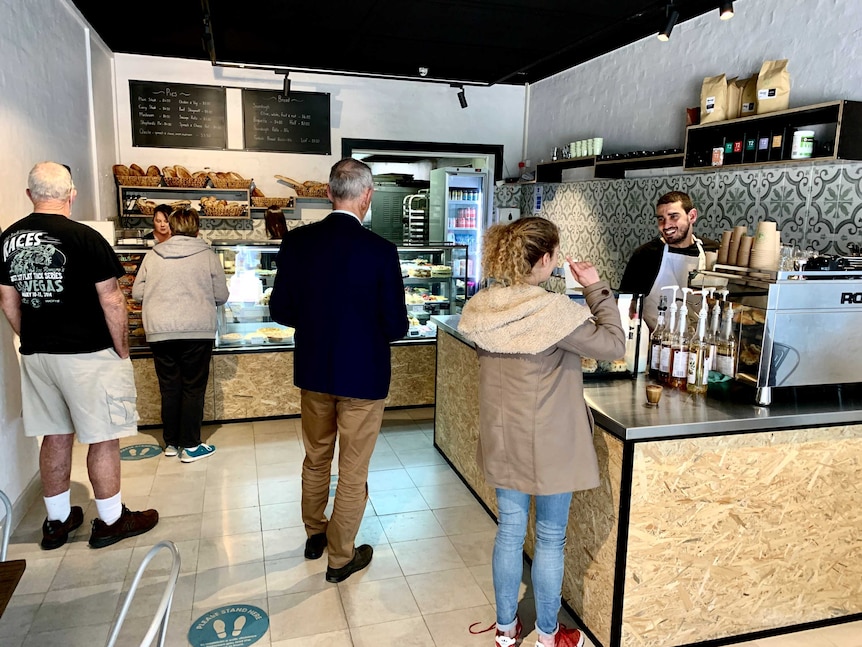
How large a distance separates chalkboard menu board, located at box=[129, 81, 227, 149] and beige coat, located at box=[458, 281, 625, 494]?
5.19m

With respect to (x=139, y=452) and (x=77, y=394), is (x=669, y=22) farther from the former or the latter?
(x=139, y=452)

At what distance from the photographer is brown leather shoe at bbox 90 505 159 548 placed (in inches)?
129

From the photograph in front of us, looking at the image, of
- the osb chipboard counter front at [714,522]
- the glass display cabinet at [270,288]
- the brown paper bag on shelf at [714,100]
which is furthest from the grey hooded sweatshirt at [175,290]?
the brown paper bag on shelf at [714,100]

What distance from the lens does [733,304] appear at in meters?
2.68

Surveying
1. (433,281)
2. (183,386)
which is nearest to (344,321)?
(183,386)

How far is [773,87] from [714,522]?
2776 millimetres

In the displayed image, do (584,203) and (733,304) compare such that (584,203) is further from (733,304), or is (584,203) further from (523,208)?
(733,304)

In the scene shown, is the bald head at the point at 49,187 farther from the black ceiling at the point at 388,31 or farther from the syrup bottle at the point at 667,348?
the syrup bottle at the point at 667,348

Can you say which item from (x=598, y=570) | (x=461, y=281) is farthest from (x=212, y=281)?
(x=598, y=570)

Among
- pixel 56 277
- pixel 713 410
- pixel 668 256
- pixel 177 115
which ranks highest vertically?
pixel 177 115

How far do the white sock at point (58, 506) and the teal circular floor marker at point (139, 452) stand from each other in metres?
1.11

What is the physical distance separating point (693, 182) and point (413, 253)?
234cm

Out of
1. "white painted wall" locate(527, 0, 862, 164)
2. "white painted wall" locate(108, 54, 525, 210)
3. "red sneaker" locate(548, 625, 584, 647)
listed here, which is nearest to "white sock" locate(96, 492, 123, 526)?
"red sneaker" locate(548, 625, 584, 647)

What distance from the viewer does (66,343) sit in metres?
3.02
